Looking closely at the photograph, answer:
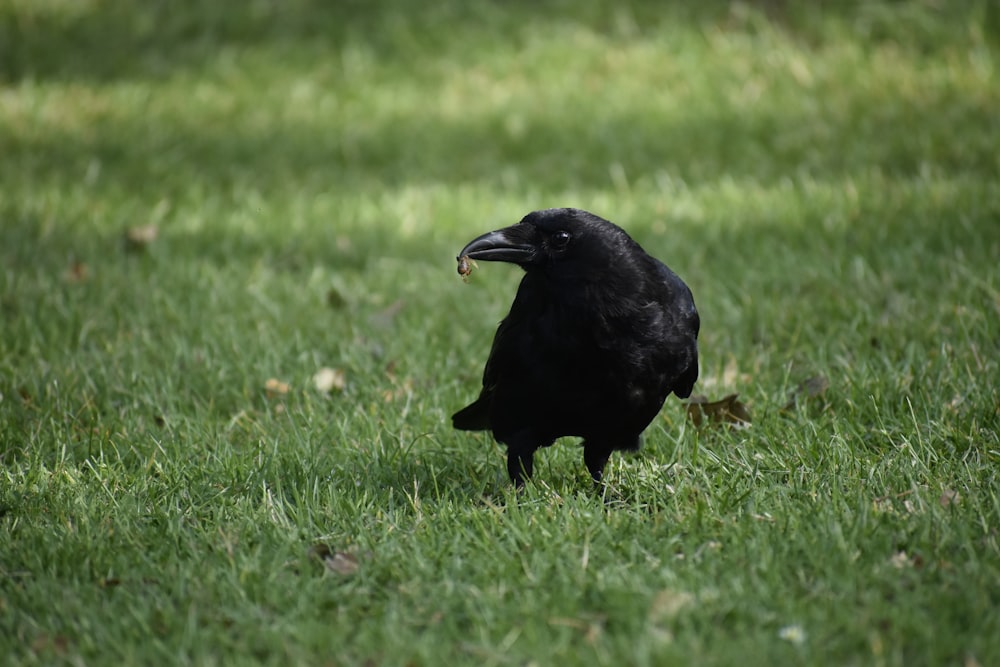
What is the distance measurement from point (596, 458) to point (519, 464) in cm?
23

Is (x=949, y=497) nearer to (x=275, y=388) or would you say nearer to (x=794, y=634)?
(x=794, y=634)

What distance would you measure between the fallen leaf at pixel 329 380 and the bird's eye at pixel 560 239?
1.46 m

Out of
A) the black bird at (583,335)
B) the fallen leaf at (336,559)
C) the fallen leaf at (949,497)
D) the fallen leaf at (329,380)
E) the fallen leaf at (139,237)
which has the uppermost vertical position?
the black bird at (583,335)

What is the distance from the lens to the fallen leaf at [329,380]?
4.43 m

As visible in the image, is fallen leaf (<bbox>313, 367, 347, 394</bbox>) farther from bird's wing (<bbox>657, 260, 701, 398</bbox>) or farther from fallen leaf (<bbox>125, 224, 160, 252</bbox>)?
fallen leaf (<bbox>125, 224, 160, 252</bbox>)

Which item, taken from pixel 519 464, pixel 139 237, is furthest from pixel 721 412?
pixel 139 237

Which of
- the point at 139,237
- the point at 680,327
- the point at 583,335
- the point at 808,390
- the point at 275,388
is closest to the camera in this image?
the point at 583,335

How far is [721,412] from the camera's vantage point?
3875 millimetres

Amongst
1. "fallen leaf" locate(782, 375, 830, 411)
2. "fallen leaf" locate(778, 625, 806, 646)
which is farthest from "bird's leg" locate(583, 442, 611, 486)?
"fallen leaf" locate(778, 625, 806, 646)

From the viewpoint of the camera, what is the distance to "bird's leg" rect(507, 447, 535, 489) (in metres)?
3.40

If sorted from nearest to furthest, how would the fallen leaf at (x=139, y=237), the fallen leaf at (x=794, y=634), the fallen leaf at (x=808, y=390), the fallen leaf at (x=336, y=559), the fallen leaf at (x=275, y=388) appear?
the fallen leaf at (x=794, y=634)
the fallen leaf at (x=336, y=559)
the fallen leaf at (x=808, y=390)
the fallen leaf at (x=275, y=388)
the fallen leaf at (x=139, y=237)

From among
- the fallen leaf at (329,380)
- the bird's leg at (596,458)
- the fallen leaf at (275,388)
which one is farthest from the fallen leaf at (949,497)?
the fallen leaf at (275,388)

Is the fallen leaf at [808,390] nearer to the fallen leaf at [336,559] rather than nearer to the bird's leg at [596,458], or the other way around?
the bird's leg at [596,458]

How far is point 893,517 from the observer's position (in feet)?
9.57
